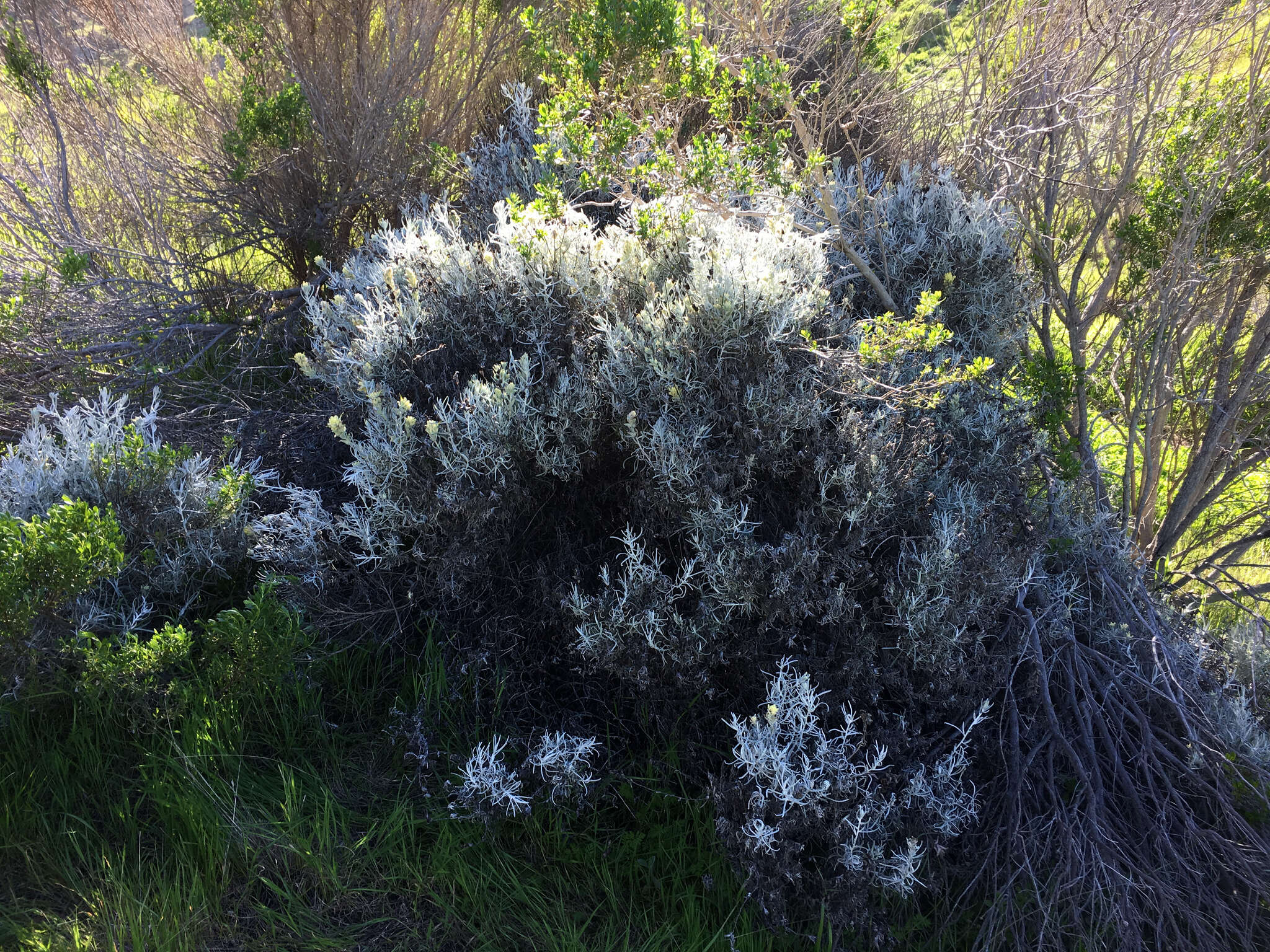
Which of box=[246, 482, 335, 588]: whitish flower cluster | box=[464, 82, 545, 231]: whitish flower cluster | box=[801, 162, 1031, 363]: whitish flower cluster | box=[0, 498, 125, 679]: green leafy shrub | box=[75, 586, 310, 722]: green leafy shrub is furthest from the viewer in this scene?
box=[464, 82, 545, 231]: whitish flower cluster

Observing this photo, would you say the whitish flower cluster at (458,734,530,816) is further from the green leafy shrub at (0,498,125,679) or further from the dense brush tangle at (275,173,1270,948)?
the green leafy shrub at (0,498,125,679)

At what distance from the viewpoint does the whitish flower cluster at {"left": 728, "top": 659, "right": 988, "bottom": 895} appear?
2.24 metres

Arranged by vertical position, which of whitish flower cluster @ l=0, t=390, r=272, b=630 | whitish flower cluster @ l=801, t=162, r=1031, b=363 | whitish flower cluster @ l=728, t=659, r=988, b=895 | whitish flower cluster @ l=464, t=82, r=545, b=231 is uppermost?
whitish flower cluster @ l=464, t=82, r=545, b=231

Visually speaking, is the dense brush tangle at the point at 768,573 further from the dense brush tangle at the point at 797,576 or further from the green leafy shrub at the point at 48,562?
the green leafy shrub at the point at 48,562

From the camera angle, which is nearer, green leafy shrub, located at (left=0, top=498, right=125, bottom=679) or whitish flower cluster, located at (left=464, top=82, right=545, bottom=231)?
green leafy shrub, located at (left=0, top=498, right=125, bottom=679)

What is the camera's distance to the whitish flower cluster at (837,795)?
2236mm

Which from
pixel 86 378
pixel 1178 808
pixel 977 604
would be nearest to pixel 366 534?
pixel 977 604

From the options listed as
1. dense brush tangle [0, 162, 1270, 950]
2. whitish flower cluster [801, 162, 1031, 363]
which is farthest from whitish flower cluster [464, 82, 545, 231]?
whitish flower cluster [801, 162, 1031, 363]

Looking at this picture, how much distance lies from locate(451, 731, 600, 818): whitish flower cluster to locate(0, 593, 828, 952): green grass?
81mm

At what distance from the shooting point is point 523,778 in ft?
8.09

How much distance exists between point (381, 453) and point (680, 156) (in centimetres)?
182

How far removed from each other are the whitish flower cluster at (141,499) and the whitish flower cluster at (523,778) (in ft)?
3.41

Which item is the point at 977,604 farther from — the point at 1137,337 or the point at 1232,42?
the point at 1232,42

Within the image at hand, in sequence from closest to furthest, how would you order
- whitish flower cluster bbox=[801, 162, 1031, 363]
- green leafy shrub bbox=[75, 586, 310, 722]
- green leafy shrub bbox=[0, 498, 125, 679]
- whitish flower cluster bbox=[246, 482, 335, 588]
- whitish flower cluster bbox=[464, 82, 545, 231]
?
green leafy shrub bbox=[0, 498, 125, 679] < green leafy shrub bbox=[75, 586, 310, 722] < whitish flower cluster bbox=[246, 482, 335, 588] < whitish flower cluster bbox=[801, 162, 1031, 363] < whitish flower cluster bbox=[464, 82, 545, 231]
